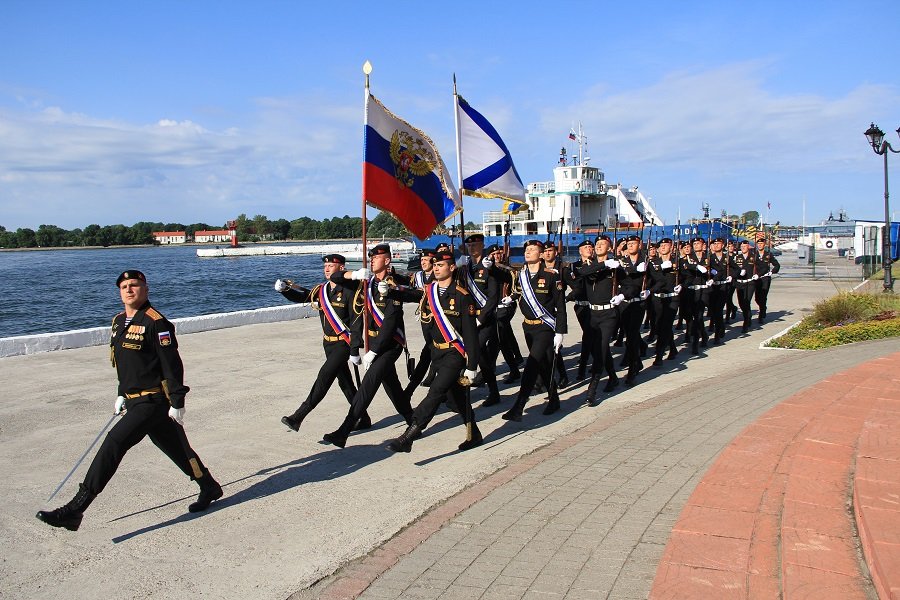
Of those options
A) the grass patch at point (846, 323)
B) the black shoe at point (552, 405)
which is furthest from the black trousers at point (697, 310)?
the black shoe at point (552, 405)

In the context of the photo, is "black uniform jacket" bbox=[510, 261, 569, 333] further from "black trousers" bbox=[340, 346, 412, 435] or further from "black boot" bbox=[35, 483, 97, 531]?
"black boot" bbox=[35, 483, 97, 531]

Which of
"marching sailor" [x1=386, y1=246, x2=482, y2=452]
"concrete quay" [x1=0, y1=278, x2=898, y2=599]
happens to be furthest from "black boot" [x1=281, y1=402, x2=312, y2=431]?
"marching sailor" [x1=386, y1=246, x2=482, y2=452]

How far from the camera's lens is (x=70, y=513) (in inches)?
183

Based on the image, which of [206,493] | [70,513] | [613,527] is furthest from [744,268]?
[70,513]

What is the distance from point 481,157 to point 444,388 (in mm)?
3861

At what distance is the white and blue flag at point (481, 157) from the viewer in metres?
9.19

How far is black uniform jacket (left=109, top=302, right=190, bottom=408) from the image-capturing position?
16.3 ft

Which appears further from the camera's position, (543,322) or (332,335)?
(543,322)

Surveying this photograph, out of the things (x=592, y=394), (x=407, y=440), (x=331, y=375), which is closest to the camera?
(x=407, y=440)

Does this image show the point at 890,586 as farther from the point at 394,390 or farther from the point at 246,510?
the point at 394,390

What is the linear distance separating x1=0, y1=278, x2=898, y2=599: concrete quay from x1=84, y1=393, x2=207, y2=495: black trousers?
0.34m

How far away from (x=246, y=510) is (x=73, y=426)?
122 inches

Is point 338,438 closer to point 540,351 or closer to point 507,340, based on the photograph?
point 540,351

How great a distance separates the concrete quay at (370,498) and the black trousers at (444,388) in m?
0.36
